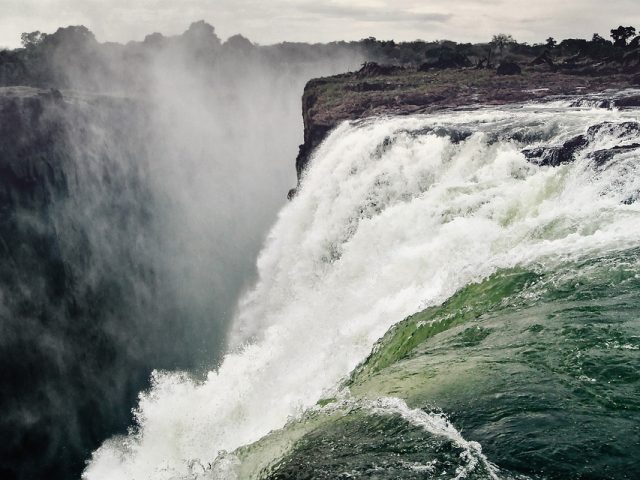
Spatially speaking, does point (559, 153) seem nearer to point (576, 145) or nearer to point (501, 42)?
point (576, 145)

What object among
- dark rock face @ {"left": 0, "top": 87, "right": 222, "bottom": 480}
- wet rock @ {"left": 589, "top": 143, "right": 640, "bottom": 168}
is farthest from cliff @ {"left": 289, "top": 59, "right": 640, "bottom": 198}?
wet rock @ {"left": 589, "top": 143, "right": 640, "bottom": 168}

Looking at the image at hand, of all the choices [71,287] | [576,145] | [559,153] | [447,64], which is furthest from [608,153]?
[447,64]

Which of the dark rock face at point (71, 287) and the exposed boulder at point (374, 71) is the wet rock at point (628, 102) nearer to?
the dark rock face at point (71, 287)

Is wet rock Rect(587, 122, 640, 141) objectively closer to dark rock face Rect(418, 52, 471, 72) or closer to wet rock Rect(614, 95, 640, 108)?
wet rock Rect(614, 95, 640, 108)

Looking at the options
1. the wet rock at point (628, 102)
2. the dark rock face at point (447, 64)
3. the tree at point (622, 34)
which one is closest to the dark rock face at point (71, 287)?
the wet rock at point (628, 102)

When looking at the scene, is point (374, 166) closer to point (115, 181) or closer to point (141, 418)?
point (141, 418)
